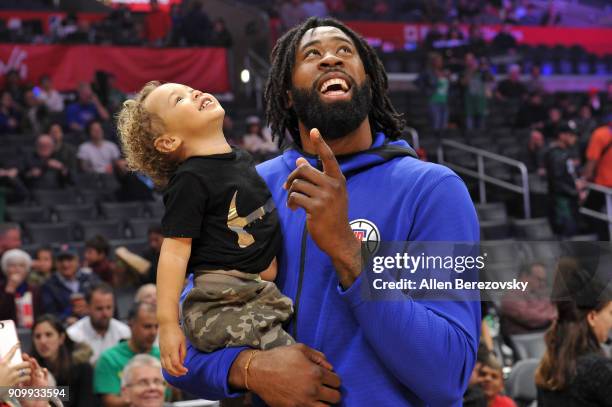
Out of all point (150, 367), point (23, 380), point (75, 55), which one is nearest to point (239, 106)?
point (75, 55)

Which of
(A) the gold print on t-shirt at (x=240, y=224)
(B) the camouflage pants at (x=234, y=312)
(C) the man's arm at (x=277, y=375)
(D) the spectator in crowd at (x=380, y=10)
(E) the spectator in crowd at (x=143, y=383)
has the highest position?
(A) the gold print on t-shirt at (x=240, y=224)

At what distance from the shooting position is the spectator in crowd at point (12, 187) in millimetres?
9898

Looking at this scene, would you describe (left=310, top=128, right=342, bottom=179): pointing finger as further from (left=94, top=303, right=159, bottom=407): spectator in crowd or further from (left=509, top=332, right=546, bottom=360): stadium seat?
(left=509, top=332, right=546, bottom=360): stadium seat

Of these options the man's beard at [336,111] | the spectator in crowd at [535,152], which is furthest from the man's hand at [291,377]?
the spectator in crowd at [535,152]

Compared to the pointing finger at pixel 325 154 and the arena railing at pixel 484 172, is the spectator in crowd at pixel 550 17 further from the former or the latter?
the pointing finger at pixel 325 154

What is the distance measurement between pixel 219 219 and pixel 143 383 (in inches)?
105

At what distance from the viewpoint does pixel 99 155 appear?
11062 mm

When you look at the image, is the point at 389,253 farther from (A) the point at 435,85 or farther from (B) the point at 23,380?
(A) the point at 435,85

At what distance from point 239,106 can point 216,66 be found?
2.43ft

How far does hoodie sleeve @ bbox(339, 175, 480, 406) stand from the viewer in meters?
1.95

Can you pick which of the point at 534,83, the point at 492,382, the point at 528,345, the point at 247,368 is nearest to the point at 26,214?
the point at 528,345

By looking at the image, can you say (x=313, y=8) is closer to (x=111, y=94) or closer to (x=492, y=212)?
(x=111, y=94)

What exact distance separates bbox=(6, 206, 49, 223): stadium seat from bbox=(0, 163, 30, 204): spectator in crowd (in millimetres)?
244

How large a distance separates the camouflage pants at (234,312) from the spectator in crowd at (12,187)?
8.08 metres
